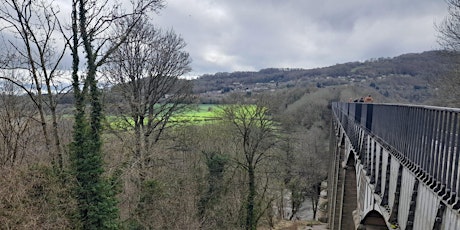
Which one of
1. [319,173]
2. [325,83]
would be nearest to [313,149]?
[319,173]

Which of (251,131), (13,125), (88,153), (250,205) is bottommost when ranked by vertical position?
(250,205)

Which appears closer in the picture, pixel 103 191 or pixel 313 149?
pixel 103 191

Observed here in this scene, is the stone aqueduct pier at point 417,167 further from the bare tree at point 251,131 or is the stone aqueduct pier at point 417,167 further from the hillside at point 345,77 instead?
the hillside at point 345,77

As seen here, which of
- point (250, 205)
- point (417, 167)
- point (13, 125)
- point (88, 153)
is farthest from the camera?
point (250, 205)

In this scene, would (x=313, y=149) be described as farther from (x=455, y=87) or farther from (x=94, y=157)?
(x=94, y=157)

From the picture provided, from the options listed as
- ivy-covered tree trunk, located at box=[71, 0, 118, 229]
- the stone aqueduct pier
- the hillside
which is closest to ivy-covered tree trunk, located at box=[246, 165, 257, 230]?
ivy-covered tree trunk, located at box=[71, 0, 118, 229]

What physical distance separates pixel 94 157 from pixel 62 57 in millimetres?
3429

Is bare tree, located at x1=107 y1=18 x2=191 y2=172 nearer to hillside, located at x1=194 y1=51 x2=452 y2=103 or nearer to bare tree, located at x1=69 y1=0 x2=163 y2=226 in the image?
bare tree, located at x1=69 y1=0 x2=163 y2=226

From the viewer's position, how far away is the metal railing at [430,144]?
327 cm

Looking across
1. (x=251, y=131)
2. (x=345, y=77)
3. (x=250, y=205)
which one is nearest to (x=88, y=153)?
(x=250, y=205)

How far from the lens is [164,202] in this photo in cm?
1376

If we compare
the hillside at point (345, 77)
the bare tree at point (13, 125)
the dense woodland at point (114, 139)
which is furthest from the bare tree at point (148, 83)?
the hillside at point (345, 77)

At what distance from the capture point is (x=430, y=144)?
4.08 m

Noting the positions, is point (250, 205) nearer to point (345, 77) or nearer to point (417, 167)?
point (417, 167)
